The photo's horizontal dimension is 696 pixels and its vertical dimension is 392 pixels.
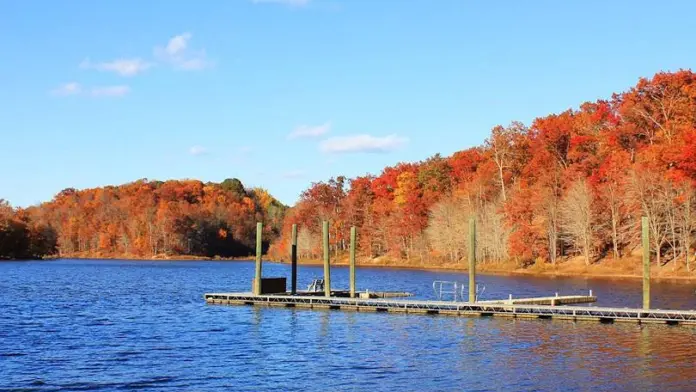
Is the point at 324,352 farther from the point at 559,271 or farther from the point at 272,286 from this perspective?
the point at 559,271

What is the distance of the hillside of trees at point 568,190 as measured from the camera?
8325cm

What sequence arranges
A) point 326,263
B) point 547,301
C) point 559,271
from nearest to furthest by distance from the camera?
point 547,301, point 326,263, point 559,271

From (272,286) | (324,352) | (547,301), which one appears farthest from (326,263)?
(324,352)

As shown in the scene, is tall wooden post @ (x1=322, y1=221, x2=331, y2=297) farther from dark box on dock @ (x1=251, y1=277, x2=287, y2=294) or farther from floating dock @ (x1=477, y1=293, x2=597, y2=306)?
floating dock @ (x1=477, y1=293, x2=597, y2=306)

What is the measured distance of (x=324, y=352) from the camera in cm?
3434

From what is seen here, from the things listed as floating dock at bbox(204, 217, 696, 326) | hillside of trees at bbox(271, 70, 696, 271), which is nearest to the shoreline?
hillside of trees at bbox(271, 70, 696, 271)

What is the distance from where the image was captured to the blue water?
2775cm

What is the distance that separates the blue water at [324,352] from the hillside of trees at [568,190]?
31.9m

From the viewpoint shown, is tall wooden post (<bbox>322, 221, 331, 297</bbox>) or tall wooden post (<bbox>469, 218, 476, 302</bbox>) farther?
tall wooden post (<bbox>322, 221, 331, 297</bbox>)

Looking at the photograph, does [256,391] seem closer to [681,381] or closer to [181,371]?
[181,371]

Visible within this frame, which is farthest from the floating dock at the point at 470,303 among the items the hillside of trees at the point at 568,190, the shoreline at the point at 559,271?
the hillside of trees at the point at 568,190

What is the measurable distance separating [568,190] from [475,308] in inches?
2101

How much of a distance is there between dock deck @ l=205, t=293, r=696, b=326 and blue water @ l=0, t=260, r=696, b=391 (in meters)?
1.01

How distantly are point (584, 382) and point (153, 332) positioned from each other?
74.3ft
